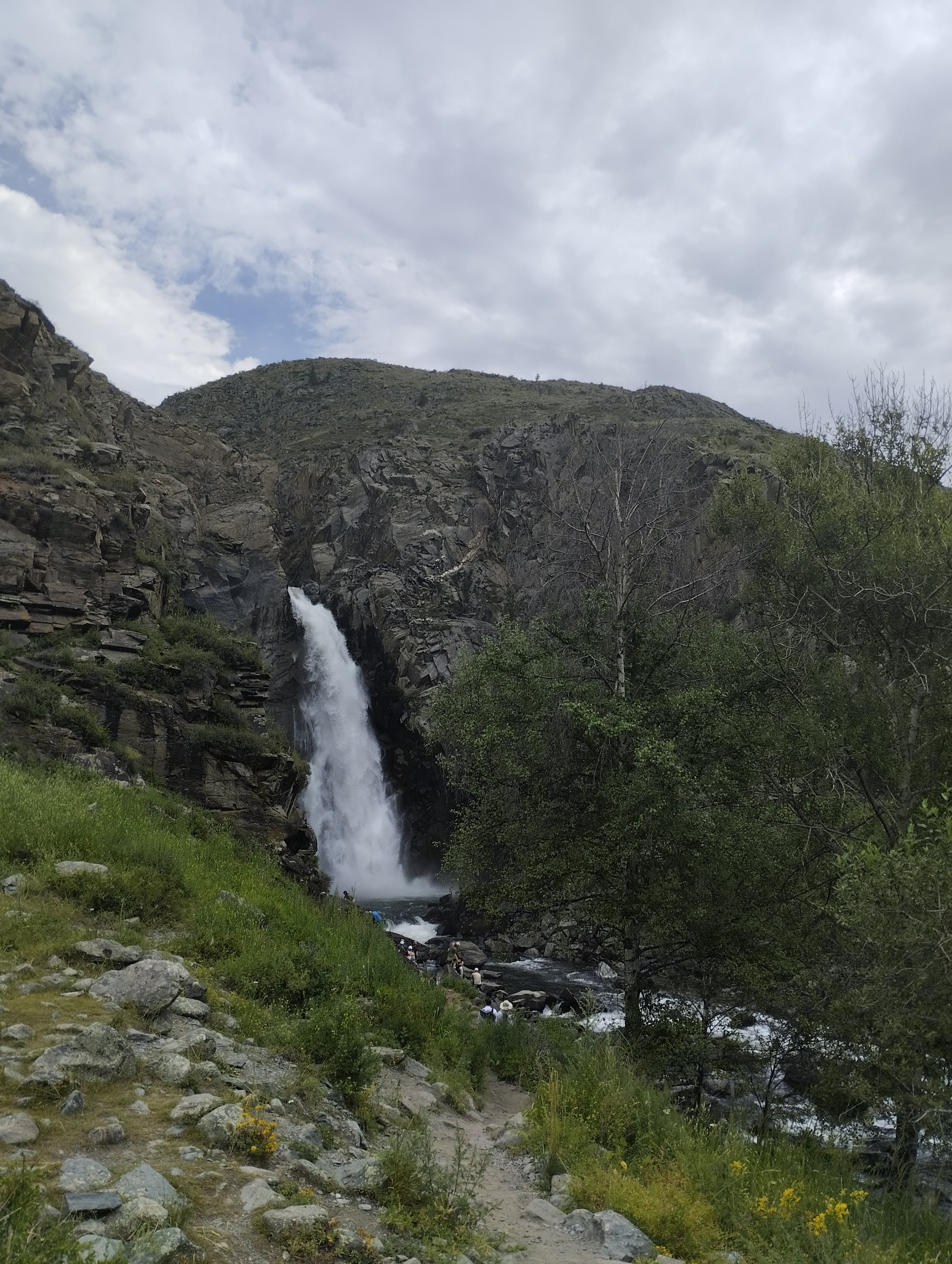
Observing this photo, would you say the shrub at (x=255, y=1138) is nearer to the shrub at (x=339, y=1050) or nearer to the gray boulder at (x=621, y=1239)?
the shrub at (x=339, y=1050)

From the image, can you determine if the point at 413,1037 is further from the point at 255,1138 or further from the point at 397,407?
the point at 397,407

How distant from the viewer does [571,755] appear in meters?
11.8

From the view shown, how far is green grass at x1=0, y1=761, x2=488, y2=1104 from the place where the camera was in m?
6.58

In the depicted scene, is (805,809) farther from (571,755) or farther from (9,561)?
(9,561)

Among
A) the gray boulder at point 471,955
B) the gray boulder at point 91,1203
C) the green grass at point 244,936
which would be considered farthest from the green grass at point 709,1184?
the gray boulder at point 471,955

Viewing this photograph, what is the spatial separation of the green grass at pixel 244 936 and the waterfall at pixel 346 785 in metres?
22.1

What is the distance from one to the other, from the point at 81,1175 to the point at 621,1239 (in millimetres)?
3154

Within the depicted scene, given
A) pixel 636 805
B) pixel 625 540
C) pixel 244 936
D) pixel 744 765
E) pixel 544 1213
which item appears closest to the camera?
pixel 544 1213

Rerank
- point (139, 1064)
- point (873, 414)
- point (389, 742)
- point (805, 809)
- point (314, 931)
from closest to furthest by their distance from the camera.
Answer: point (139, 1064)
point (314, 931)
point (805, 809)
point (873, 414)
point (389, 742)

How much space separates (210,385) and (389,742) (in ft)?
245

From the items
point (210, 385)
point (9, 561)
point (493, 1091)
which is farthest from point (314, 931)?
point (210, 385)

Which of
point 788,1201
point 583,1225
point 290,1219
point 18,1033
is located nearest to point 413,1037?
point 583,1225

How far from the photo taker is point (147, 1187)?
11.9 feet

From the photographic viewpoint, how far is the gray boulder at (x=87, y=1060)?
4.45 meters
